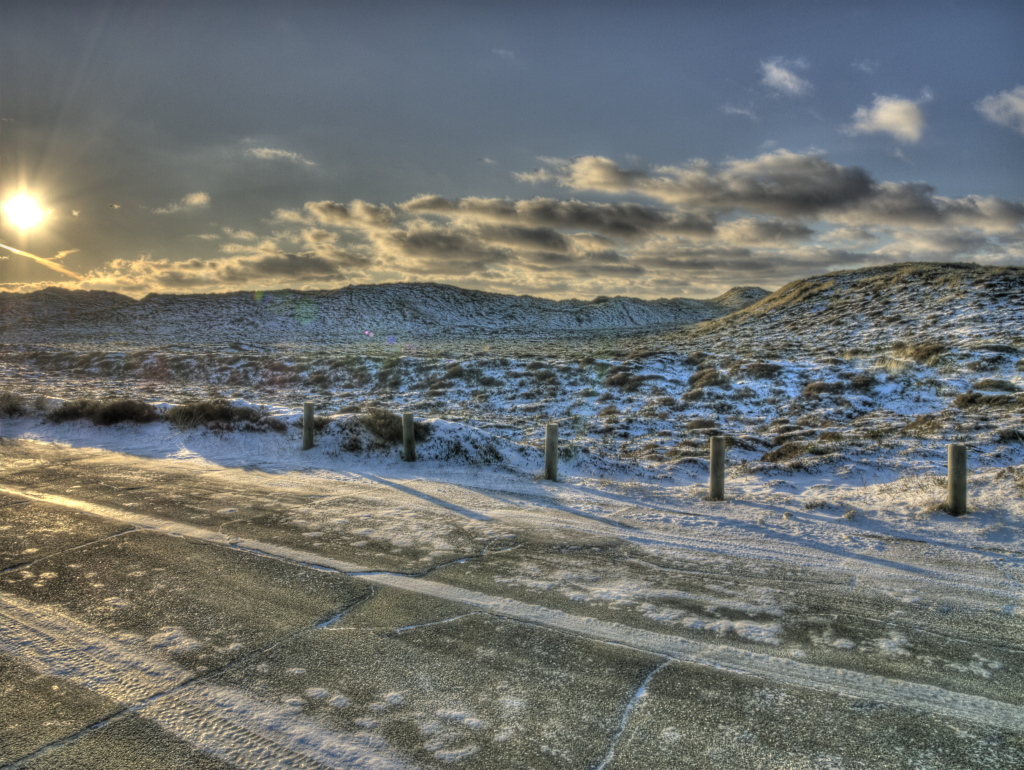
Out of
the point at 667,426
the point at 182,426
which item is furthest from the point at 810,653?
the point at 182,426

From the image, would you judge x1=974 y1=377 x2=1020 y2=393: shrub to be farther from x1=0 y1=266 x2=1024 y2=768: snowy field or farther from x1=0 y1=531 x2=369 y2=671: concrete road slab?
x1=0 y1=531 x2=369 y2=671: concrete road slab

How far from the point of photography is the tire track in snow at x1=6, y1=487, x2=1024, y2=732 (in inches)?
142

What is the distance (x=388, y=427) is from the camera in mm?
12430

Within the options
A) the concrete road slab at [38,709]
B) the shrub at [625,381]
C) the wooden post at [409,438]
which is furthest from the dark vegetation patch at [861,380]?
the concrete road slab at [38,709]

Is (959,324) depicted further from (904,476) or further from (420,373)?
(420,373)

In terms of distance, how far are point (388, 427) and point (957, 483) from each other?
9724 mm

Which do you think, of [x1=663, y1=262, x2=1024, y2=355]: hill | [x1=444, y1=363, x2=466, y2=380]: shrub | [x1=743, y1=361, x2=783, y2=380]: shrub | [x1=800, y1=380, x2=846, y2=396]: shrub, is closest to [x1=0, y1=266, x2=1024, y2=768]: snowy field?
[x1=800, y1=380, x2=846, y2=396]: shrub

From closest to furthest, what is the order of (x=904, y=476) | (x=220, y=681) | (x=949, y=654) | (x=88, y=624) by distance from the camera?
(x=220, y=681) < (x=949, y=654) < (x=88, y=624) < (x=904, y=476)

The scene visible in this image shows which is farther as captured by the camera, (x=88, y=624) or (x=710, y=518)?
(x=710, y=518)

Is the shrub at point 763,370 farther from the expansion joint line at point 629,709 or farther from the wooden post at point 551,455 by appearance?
the expansion joint line at point 629,709

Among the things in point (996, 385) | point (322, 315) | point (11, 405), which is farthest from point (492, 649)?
point (322, 315)

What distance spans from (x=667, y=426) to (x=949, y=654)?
42.1 ft

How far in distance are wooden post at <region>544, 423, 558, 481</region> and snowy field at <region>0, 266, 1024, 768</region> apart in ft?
0.78

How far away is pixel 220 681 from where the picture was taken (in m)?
3.97
